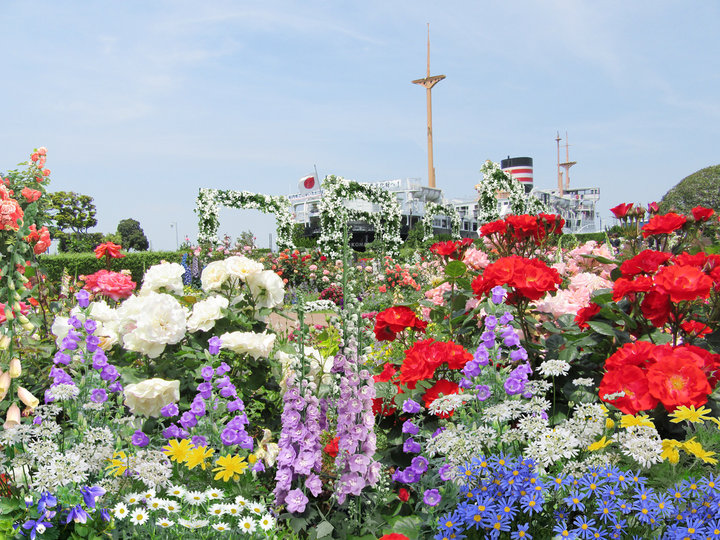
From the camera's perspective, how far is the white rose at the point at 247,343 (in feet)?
8.50

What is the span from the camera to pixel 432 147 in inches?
1394

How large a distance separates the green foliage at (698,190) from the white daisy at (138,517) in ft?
120

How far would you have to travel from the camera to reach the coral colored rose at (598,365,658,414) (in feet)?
6.21

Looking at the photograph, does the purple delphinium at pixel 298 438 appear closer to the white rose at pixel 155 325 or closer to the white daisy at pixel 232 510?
the white daisy at pixel 232 510

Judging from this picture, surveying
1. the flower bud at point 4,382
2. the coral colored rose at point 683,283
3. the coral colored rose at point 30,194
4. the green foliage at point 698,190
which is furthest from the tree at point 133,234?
the coral colored rose at point 683,283

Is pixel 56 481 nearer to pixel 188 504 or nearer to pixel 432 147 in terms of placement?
pixel 188 504

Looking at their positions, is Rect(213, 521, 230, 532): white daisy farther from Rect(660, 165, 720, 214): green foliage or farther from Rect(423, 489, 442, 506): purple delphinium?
Rect(660, 165, 720, 214): green foliage

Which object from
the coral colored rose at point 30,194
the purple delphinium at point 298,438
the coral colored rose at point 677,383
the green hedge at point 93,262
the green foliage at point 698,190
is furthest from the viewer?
the green foliage at point 698,190

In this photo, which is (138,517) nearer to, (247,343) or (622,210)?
(247,343)

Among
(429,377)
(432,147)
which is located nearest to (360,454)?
(429,377)

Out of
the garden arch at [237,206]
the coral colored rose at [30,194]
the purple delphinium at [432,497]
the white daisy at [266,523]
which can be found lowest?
the white daisy at [266,523]

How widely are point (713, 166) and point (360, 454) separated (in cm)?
→ 4113

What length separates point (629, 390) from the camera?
1927 mm

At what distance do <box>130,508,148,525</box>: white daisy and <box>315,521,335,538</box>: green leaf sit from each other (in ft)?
1.98
